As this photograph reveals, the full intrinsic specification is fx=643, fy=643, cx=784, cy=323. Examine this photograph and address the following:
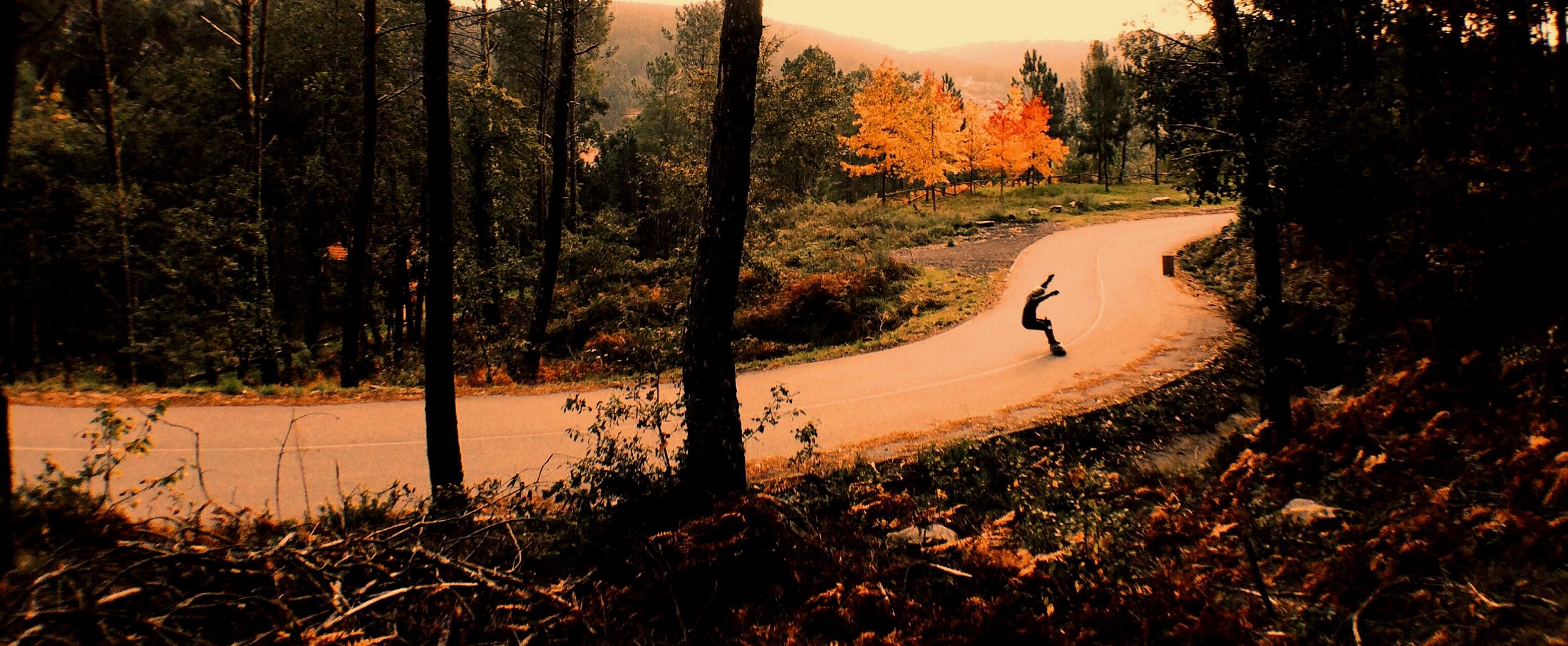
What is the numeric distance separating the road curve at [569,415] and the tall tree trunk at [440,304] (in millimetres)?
1018

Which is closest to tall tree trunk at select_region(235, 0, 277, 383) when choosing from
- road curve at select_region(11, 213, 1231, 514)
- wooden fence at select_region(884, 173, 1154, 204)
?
road curve at select_region(11, 213, 1231, 514)

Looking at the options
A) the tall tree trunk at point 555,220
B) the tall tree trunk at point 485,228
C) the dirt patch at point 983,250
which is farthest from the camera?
the dirt patch at point 983,250

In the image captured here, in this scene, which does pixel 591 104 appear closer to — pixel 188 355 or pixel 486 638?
pixel 188 355

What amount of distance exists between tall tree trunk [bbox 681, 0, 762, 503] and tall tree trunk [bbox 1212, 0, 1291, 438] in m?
6.46

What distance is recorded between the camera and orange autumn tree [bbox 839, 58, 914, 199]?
3869 centimetres

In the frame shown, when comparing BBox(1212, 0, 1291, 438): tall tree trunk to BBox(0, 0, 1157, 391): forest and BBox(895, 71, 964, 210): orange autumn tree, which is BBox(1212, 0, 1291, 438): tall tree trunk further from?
BBox(895, 71, 964, 210): orange autumn tree

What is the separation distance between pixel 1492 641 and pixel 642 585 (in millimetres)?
5437

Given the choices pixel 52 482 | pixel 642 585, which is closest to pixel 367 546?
pixel 642 585

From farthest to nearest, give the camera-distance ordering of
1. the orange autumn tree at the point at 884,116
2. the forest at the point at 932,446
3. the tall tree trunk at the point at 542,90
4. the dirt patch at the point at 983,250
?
the orange autumn tree at the point at 884,116 → the dirt patch at the point at 983,250 → the tall tree trunk at the point at 542,90 → the forest at the point at 932,446

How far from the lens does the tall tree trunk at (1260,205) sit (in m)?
8.21

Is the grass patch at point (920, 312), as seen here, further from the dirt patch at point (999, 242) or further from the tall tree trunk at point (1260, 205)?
the tall tree trunk at point (1260, 205)

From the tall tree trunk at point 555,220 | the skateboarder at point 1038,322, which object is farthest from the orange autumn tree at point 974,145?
the tall tree trunk at point 555,220

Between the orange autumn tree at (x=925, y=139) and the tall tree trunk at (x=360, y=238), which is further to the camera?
the orange autumn tree at (x=925, y=139)

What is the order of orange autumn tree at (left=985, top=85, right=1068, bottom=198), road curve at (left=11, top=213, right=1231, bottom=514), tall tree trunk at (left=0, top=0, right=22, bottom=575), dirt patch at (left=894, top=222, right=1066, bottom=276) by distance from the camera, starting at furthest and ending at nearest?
1. orange autumn tree at (left=985, top=85, right=1068, bottom=198)
2. dirt patch at (left=894, top=222, right=1066, bottom=276)
3. road curve at (left=11, top=213, right=1231, bottom=514)
4. tall tree trunk at (left=0, top=0, right=22, bottom=575)
